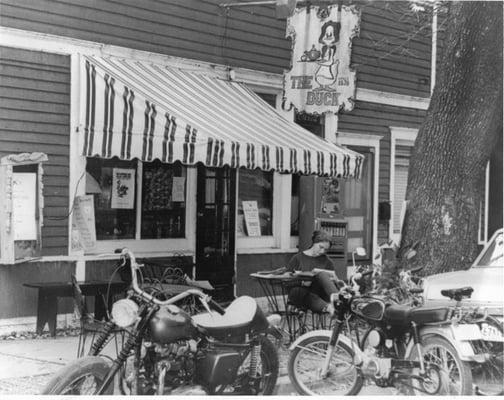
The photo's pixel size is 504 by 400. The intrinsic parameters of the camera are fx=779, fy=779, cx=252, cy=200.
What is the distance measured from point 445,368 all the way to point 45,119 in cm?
552

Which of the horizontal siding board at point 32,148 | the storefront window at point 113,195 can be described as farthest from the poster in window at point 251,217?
the horizontal siding board at point 32,148

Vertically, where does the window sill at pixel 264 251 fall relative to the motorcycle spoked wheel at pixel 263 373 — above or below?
above

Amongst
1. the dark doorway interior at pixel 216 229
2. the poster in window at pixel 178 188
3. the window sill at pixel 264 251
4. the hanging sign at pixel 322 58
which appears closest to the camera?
the hanging sign at pixel 322 58

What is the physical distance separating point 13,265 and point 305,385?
4042 mm

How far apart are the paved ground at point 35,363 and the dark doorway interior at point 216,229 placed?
247 cm

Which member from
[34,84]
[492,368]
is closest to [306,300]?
[492,368]

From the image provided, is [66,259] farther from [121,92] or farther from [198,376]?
[198,376]

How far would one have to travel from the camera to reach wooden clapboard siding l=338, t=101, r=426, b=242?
42.9 feet

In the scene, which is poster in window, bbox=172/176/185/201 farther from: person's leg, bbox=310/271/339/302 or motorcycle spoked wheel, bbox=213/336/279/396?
motorcycle spoked wheel, bbox=213/336/279/396

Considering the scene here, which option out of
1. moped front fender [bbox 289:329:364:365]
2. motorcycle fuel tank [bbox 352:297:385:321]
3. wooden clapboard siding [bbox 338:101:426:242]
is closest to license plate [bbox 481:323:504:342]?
motorcycle fuel tank [bbox 352:297:385:321]

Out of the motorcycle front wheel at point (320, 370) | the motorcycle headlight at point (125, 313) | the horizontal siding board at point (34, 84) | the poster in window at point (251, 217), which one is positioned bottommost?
the motorcycle front wheel at point (320, 370)

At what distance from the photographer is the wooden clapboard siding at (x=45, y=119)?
29.0 ft

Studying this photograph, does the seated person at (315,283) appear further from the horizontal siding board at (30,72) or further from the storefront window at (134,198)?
the horizontal siding board at (30,72)

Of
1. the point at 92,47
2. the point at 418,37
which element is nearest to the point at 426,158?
the point at 92,47
